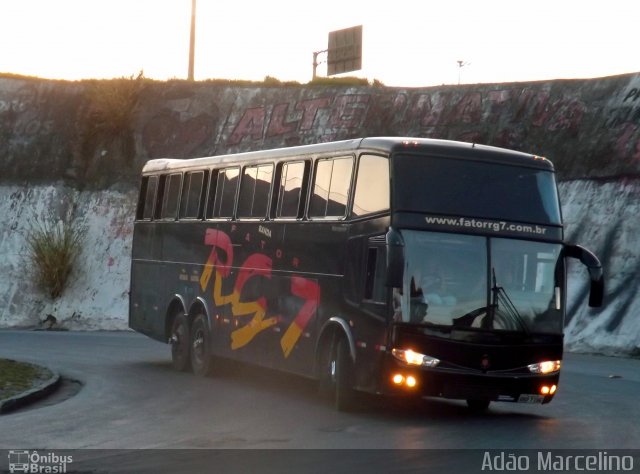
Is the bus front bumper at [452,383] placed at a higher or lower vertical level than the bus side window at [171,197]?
lower

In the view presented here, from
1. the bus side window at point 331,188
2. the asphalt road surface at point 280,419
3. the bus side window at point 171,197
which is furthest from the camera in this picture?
the bus side window at point 171,197

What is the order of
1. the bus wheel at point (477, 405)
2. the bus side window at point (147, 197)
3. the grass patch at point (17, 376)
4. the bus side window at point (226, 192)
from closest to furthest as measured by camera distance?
the bus wheel at point (477, 405) < the grass patch at point (17, 376) < the bus side window at point (226, 192) < the bus side window at point (147, 197)

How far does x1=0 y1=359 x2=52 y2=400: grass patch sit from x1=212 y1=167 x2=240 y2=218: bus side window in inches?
147

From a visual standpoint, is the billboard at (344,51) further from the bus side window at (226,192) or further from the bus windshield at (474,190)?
the bus windshield at (474,190)

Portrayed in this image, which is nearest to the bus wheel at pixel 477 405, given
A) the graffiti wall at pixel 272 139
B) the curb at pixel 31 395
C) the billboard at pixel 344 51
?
the curb at pixel 31 395

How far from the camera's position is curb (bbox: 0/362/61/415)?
51.7ft

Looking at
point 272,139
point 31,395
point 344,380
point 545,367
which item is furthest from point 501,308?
point 272,139

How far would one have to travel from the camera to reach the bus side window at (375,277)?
14781 millimetres

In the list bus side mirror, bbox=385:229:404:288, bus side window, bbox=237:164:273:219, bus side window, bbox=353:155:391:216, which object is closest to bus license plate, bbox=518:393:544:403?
bus side mirror, bbox=385:229:404:288

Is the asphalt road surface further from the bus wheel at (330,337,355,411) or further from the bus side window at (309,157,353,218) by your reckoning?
the bus side window at (309,157,353,218)

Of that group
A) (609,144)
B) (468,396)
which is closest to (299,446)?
(468,396)

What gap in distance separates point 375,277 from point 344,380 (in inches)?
55.2

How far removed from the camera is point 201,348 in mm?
21109

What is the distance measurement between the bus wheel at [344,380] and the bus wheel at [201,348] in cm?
532
